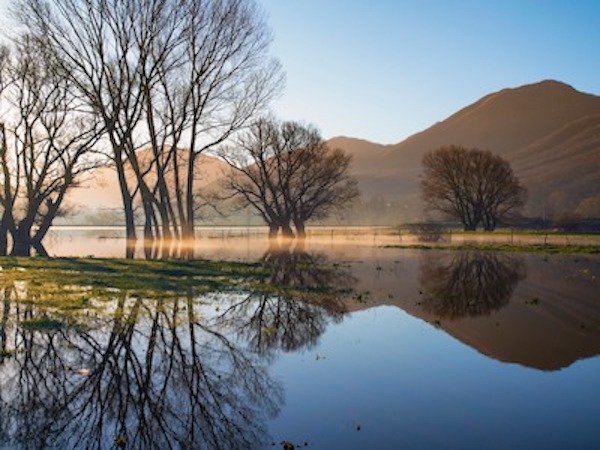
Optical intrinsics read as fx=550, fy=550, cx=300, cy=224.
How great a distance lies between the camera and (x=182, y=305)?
16.8 meters

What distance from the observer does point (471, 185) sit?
91625 mm

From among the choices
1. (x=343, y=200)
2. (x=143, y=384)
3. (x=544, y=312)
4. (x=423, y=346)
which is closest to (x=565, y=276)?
(x=544, y=312)

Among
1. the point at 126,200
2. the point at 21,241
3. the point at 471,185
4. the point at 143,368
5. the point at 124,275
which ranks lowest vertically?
the point at 143,368

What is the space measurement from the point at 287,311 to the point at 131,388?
839cm

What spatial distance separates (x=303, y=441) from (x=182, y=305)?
34.9 feet

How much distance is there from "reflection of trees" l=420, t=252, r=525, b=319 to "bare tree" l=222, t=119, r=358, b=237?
43.3 m

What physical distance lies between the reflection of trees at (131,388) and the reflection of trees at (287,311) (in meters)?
0.98

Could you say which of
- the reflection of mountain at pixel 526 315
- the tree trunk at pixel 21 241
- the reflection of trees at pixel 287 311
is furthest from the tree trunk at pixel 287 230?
the reflection of trees at pixel 287 311

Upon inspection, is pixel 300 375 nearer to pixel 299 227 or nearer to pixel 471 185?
pixel 299 227

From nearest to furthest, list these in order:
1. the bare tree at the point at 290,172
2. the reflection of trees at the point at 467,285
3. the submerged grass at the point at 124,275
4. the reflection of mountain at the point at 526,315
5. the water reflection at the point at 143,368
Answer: the water reflection at the point at 143,368
the reflection of mountain at the point at 526,315
the reflection of trees at the point at 467,285
the submerged grass at the point at 124,275
the bare tree at the point at 290,172

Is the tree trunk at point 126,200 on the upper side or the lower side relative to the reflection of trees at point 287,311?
upper

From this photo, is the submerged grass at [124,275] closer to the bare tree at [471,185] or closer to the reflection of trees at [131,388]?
the reflection of trees at [131,388]

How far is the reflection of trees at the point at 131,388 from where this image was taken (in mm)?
6828

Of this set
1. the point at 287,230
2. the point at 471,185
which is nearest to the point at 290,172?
the point at 287,230
